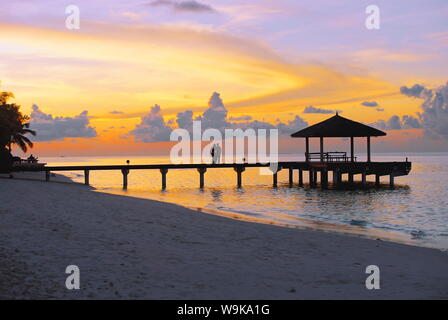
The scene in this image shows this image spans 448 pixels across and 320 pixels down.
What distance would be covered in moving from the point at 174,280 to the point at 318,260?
4.04 metres

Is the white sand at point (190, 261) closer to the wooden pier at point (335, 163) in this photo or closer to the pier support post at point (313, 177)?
the wooden pier at point (335, 163)

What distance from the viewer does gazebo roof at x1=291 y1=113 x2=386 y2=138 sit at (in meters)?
41.7

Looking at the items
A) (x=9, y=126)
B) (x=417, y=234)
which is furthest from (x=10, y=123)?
(x=417, y=234)

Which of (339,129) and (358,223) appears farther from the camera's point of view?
(339,129)

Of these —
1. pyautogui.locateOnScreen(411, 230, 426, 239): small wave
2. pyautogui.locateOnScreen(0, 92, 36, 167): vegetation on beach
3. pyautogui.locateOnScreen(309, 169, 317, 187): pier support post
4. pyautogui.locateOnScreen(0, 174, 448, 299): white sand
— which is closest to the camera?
pyautogui.locateOnScreen(0, 174, 448, 299): white sand

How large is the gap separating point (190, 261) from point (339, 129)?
110 feet

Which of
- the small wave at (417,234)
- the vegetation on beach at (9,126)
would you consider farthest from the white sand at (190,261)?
the vegetation on beach at (9,126)

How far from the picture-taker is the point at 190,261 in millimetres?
10273

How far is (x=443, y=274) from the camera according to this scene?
10.2 metres

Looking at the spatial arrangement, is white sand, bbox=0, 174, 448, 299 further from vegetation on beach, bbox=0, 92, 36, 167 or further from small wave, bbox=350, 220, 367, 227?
vegetation on beach, bbox=0, 92, 36, 167

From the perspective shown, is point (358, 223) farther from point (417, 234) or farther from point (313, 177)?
point (313, 177)

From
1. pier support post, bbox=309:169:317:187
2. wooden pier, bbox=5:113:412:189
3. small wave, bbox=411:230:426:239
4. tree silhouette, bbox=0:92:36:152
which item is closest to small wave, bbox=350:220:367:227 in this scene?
small wave, bbox=411:230:426:239

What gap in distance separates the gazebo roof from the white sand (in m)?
27.1
